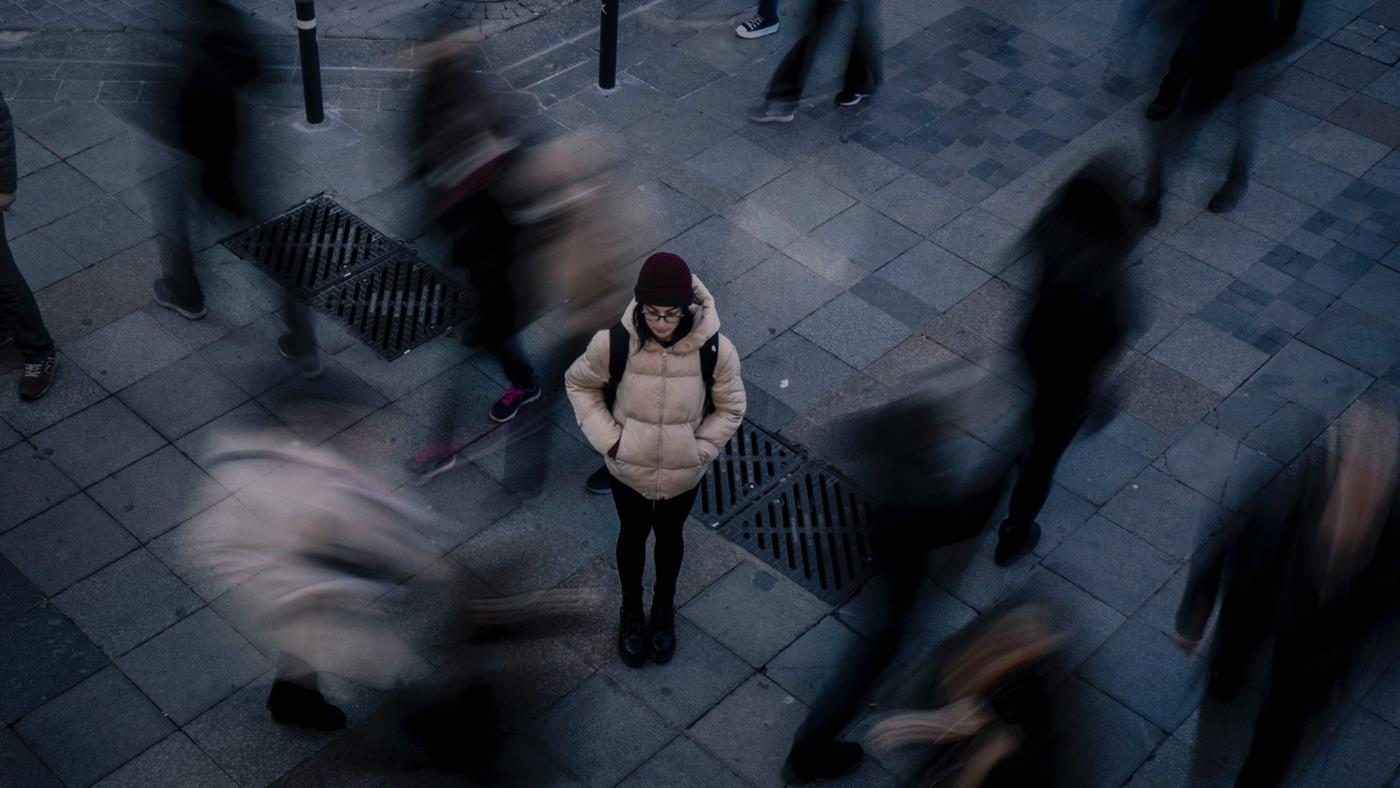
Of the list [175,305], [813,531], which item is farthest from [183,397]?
[813,531]

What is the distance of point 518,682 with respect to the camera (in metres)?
6.23

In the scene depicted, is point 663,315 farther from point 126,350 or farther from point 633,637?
point 126,350

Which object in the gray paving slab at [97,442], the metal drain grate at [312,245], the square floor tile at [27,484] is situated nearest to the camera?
the square floor tile at [27,484]

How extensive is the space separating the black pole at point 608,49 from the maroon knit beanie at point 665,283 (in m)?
4.63

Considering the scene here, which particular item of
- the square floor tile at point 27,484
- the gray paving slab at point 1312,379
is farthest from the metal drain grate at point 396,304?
the gray paving slab at point 1312,379

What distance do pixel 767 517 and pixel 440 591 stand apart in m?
1.54

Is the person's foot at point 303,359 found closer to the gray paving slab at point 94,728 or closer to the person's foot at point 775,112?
the gray paving slab at point 94,728

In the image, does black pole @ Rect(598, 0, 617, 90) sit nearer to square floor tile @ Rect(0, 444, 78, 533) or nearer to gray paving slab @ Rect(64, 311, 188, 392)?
gray paving slab @ Rect(64, 311, 188, 392)

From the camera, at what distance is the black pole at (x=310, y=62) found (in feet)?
28.8

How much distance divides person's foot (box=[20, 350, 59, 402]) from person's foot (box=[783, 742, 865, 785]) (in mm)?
3926

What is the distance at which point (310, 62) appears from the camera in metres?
9.05

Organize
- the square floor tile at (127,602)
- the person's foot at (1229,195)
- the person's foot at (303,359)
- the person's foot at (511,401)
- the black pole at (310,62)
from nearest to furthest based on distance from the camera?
the square floor tile at (127,602) → the person's foot at (511,401) → the person's foot at (303,359) → the black pole at (310,62) → the person's foot at (1229,195)

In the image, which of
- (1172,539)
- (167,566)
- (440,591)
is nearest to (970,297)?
(1172,539)

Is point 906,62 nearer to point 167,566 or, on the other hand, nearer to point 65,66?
point 65,66
